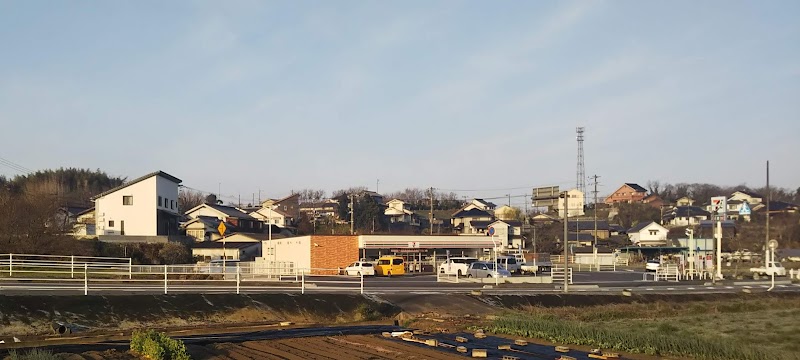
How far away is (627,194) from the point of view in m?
143

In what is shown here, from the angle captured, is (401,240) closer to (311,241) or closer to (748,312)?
(311,241)

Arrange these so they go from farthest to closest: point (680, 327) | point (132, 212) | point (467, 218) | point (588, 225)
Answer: point (467, 218)
point (588, 225)
point (132, 212)
point (680, 327)

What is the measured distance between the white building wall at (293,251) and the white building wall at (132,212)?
1123 centimetres

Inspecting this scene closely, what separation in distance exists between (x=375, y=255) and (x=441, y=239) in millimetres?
5254

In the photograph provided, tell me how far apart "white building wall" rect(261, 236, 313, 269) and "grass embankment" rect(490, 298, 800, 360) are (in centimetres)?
2363

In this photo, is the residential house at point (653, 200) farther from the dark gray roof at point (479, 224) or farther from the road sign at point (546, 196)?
the road sign at point (546, 196)

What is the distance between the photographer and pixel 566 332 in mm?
17922

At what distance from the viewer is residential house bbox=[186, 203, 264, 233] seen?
81325 millimetres

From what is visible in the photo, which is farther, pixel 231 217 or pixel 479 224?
pixel 479 224

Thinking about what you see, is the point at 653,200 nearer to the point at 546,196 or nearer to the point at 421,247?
the point at 421,247

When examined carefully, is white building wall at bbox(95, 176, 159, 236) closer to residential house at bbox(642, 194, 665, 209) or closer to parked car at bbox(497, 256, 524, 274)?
parked car at bbox(497, 256, 524, 274)

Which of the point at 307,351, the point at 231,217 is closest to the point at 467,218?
the point at 231,217

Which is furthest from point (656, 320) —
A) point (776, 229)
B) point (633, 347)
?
point (776, 229)

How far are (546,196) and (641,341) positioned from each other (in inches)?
915
